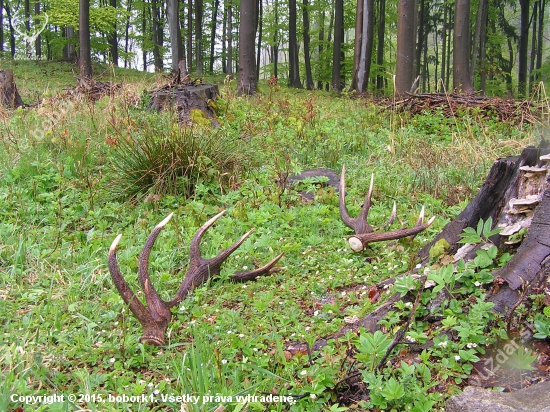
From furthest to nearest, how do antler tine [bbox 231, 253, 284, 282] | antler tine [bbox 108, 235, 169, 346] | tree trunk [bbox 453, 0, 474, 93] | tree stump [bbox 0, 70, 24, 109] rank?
tree trunk [bbox 453, 0, 474, 93] < tree stump [bbox 0, 70, 24, 109] < antler tine [bbox 231, 253, 284, 282] < antler tine [bbox 108, 235, 169, 346]

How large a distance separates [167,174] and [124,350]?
9.96ft

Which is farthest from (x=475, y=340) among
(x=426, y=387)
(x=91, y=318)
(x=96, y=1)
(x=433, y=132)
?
(x=96, y=1)

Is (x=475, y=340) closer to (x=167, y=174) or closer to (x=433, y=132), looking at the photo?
(x=167, y=174)

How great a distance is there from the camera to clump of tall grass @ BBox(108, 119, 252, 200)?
5332 millimetres

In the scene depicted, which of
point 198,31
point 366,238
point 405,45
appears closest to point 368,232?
point 366,238

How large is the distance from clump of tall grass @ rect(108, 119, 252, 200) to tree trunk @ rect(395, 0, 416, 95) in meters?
7.72

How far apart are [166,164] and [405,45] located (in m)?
8.85

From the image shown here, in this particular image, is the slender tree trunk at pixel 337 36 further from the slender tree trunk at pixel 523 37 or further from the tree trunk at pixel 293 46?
the slender tree trunk at pixel 523 37

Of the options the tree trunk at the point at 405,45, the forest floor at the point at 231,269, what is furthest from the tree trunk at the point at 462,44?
the forest floor at the point at 231,269

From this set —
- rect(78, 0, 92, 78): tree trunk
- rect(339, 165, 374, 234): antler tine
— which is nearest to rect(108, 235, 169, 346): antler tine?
rect(339, 165, 374, 234): antler tine

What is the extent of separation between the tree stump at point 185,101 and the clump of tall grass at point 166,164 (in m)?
2.12

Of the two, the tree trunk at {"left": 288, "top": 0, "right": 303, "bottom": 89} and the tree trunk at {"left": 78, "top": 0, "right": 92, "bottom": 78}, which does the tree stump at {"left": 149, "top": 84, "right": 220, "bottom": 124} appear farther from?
the tree trunk at {"left": 288, "top": 0, "right": 303, "bottom": 89}

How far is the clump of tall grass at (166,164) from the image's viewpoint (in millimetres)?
5332

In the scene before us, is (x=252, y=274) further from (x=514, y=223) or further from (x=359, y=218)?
(x=514, y=223)
